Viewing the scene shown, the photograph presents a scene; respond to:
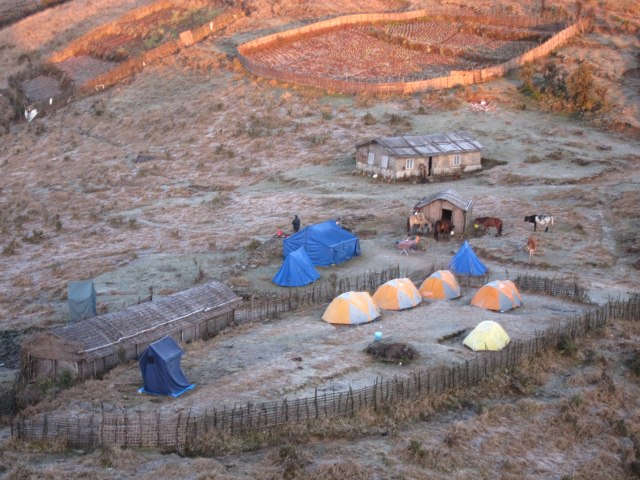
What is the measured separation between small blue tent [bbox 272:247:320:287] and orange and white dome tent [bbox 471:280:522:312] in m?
7.25

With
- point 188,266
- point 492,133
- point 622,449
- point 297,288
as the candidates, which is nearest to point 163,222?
point 188,266

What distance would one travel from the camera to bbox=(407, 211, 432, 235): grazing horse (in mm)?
39812

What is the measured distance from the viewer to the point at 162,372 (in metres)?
23.0

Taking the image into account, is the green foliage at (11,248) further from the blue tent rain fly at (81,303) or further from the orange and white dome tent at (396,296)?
the orange and white dome tent at (396,296)

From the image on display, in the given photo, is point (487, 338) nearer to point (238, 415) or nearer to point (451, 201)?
point (238, 415)

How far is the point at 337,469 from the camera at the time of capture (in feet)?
61.9

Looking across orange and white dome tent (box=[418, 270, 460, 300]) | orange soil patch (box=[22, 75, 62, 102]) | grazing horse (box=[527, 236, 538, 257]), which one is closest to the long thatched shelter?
orange and white dome tent (box=[418, 270, 460, 300])

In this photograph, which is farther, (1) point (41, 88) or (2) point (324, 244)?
(1) point (41, 88)

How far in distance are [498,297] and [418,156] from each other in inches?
769

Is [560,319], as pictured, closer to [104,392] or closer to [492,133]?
[104,392]

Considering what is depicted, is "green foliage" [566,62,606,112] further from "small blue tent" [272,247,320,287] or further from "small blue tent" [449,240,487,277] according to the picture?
"small blue tent" [272,247,320,287]

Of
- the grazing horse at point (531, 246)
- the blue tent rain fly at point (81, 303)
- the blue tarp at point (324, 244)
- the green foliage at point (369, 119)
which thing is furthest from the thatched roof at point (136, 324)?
the green foliage at point (369, 119)

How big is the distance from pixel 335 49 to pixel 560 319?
47236 mm

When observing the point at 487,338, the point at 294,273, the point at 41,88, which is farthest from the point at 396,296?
the point at 41,88
